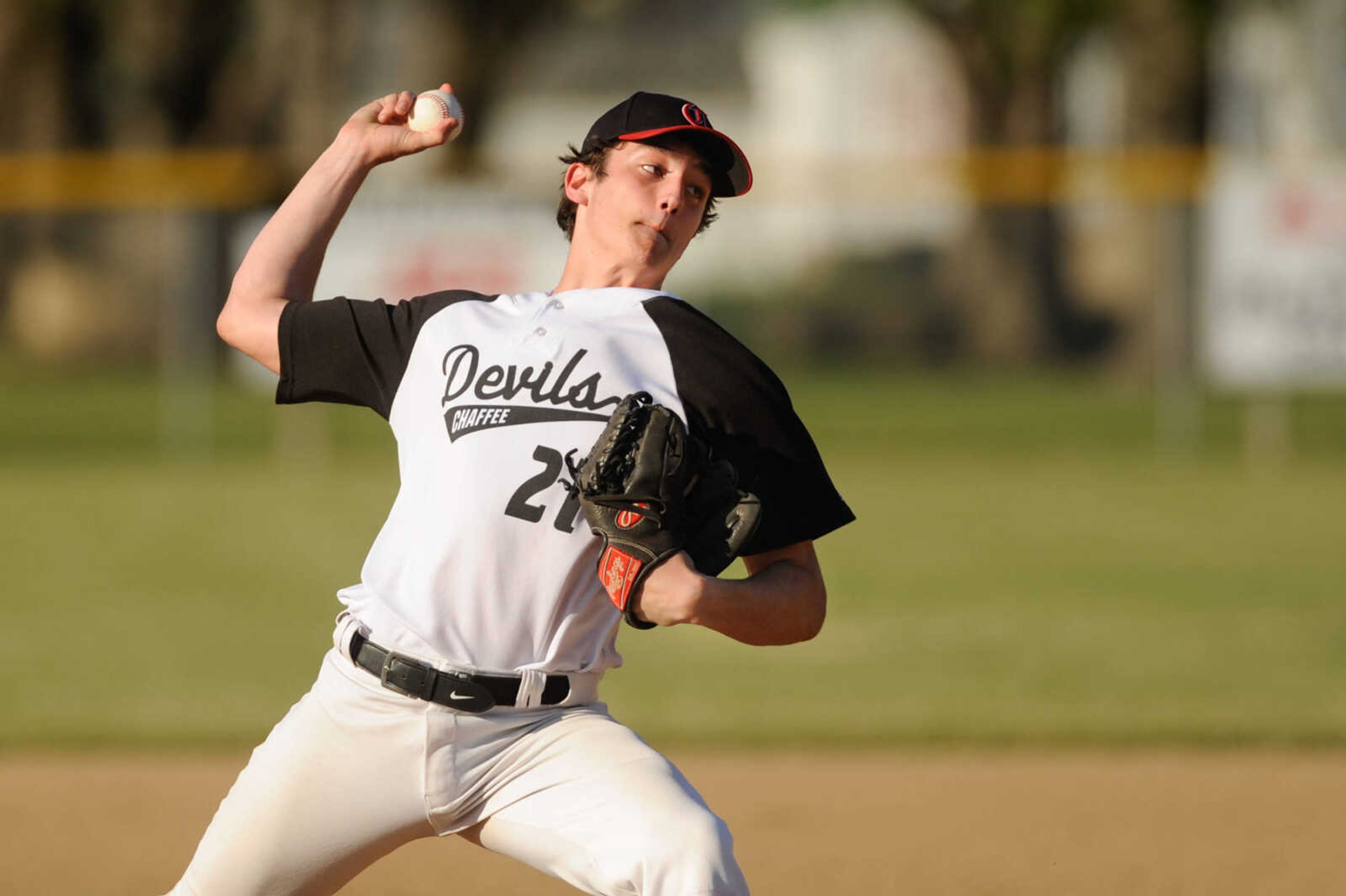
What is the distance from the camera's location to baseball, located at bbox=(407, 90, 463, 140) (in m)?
3.54

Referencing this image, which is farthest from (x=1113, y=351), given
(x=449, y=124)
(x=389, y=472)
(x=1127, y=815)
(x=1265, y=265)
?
(x=449, y=124)

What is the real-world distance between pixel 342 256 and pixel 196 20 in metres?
15.9

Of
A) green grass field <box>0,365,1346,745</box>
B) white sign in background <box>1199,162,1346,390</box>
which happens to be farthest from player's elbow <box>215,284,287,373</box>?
white sign in background <box>1199,162,1346,390</box>

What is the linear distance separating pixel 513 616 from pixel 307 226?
905 mm

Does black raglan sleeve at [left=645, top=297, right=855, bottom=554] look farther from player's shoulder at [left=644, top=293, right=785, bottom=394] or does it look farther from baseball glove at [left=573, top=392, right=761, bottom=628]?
baseball glove at [left=573, top=392, right=761, bottom=628]

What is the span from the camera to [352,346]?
3.37 metres

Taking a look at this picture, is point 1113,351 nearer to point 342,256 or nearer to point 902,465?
point 902,465

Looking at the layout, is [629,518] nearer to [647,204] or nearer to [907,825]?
[647,204]

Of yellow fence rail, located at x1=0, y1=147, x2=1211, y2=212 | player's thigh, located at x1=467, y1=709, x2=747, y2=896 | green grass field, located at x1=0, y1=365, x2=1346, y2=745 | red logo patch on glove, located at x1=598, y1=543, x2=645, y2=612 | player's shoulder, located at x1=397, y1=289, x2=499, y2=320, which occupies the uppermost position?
yellow fence rail, located at x1=0, y1=147, x2=1211, y2=212

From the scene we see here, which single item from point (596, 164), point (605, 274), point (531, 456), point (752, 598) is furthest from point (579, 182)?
point (752, 598)

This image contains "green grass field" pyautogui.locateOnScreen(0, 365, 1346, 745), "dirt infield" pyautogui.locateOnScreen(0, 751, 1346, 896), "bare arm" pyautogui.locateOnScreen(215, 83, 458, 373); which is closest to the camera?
"bare arm" pyautogui.locateOnScreen(215, 83, 458, 373)

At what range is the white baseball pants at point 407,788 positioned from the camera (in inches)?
123

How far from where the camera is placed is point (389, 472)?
15688 millimetres

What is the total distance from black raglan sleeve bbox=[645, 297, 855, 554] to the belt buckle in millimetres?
586
